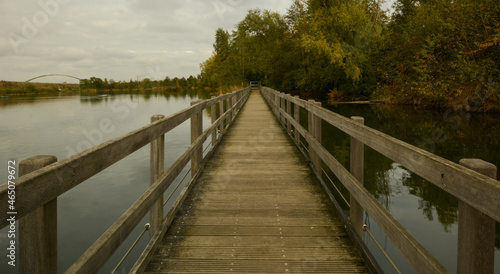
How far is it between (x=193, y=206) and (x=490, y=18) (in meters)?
20.3

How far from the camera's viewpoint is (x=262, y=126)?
11.4m

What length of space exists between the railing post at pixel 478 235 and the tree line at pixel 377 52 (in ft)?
64.1

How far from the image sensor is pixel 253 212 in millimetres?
3891

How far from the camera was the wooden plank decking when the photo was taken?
276 cm

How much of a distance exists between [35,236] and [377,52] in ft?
111

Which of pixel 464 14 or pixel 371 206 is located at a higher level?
pixel 464 14

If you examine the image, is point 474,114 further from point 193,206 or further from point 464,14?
point 193,206

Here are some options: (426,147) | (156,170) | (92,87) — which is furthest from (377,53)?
(92,87)

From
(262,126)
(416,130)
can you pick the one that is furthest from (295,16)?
(262,126)

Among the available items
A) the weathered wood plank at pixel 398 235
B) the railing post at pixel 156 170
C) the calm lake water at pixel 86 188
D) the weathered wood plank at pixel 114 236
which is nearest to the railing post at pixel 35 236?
the weathered wood plank at pixel 114 236

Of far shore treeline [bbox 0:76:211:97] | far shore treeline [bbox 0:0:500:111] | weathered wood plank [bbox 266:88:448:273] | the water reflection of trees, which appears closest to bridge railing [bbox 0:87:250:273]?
weathered wood plank [bbox 266:88:448:273]

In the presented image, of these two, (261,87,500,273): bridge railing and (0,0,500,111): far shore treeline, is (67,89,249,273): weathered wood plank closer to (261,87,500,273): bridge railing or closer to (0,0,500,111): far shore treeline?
(261,87,500,273): bridge railing

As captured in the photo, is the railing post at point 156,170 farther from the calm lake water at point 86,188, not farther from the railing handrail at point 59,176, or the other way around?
the calm lake water at point 86,188

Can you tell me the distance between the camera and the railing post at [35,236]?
145cm
